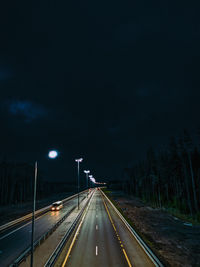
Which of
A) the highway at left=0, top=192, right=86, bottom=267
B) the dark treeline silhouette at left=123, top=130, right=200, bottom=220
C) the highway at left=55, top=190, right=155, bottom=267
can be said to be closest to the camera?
the highway at left=55, top=190, right=155, bottom=267

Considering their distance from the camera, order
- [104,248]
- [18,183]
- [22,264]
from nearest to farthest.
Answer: [22,264] → [104,248] → [18,183]

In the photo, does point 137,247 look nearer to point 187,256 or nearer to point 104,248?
point 104,248

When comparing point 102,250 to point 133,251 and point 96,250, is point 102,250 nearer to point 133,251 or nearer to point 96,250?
point 96,250

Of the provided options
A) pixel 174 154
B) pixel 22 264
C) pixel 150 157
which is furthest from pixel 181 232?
pixel 150 157

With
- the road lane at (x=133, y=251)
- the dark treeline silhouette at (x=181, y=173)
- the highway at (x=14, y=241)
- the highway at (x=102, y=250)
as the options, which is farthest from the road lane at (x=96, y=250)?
the dark treeline silhouette at (x=181, y=173)

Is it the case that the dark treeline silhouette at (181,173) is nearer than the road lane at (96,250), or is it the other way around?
the road lane at (96,250)

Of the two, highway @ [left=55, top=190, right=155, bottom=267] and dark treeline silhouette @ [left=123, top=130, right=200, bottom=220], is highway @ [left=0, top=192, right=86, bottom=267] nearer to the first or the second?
highway @ [left=55, top=190, right=155, bottom=267]

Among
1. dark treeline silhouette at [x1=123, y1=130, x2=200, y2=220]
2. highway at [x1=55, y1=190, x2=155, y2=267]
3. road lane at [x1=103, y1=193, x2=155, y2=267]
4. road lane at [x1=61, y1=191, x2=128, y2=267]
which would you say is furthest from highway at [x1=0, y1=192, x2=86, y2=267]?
dark treeline silhouette at [x1=123, y1=130, x2=200, y2=220]

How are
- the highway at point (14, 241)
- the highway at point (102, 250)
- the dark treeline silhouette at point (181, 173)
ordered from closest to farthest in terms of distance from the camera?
the highway at point (102, 250) → the highway at point (14, 241) → the dark treeline silhouette at point (181, 173)

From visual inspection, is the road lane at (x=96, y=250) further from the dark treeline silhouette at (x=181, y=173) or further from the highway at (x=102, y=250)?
the dark treeline silhouette at (x=181, y=173)

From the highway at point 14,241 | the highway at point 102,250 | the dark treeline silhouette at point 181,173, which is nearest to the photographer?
the highway at point 102,250

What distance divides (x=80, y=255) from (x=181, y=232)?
18.0 meters

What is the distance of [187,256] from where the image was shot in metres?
16.3

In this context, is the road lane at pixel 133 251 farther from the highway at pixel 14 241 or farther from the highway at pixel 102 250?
the highway at pixel 14 241
